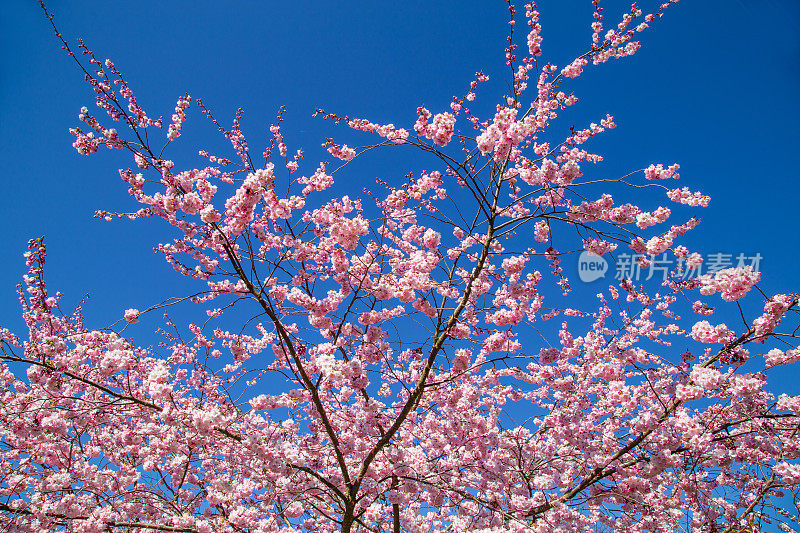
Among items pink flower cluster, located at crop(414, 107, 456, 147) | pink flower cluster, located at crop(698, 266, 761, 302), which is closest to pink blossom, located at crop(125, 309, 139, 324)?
pink flower cluster, located at crop(414, 107, 456, 147)

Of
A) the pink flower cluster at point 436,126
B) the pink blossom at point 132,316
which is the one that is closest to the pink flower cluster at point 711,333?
the pink flower cluster at point 436,126

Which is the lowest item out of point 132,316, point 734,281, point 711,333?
point 132,316

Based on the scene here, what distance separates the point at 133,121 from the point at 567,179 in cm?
506

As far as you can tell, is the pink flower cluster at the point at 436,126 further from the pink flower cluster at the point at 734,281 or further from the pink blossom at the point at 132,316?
the pink blossom at the point at 132,316

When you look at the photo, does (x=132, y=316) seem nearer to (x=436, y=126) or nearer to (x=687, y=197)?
(x=436, y=126)

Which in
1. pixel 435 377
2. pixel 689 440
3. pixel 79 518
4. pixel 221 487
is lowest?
pixel 79 518

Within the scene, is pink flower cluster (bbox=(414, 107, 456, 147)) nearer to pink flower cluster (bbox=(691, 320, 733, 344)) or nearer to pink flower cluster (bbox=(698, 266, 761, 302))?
pink flower cluster (bbox=(698, 266, 761, 302))

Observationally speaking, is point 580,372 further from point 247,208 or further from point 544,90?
point 247,208

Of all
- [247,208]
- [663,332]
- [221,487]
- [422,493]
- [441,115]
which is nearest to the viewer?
[247,208]

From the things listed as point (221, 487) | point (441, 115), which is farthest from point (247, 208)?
point (221, 487)

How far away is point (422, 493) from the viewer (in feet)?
22.0

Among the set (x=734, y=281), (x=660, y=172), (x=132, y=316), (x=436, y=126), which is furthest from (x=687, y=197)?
(x=132, y=316)

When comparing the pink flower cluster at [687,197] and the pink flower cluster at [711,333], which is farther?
the pink flower cluster at [687,197]

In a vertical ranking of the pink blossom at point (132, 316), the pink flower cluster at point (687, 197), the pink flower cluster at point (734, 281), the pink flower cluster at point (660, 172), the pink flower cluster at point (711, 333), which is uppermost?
the pink flower cluster at point (660, 172)
